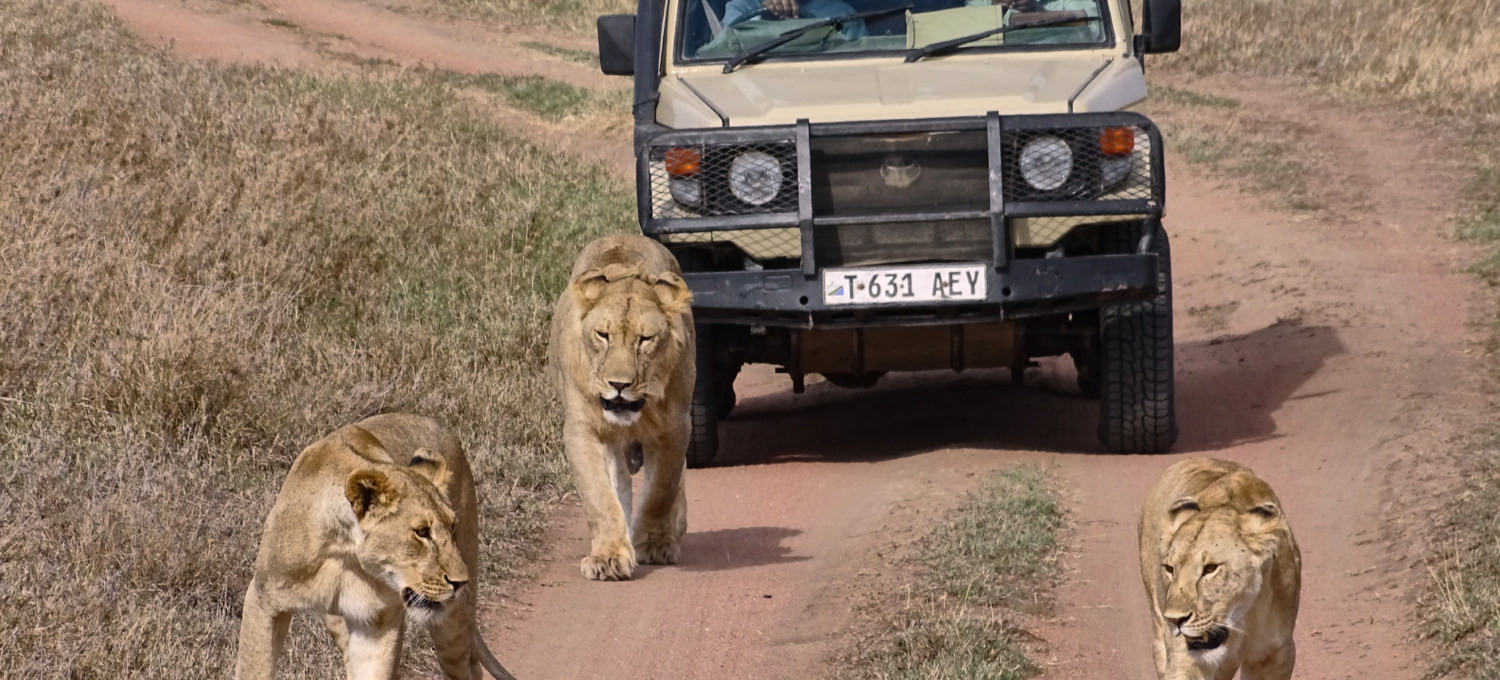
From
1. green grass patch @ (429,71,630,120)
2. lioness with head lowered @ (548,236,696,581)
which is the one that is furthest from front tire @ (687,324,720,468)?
green grass patch @ (429,71,630,120)

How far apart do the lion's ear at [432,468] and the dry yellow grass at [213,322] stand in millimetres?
844

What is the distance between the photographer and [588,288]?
20.1ft

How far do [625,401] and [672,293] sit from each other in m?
0.45

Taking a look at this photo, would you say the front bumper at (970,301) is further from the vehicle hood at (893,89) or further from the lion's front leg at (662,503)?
the lion's front leg at (662,503)

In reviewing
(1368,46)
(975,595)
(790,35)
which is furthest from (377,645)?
(1368,46)

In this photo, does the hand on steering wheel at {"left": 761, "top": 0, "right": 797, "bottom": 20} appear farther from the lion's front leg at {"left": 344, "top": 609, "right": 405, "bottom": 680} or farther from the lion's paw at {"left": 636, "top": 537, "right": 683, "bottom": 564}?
the lion's front leg at {"left": 344, "top": 609, "right": 405, "bottom": 680}

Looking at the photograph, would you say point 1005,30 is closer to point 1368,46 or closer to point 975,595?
point 975,595

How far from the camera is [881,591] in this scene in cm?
580

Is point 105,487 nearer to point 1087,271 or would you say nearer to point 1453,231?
point 1087,271

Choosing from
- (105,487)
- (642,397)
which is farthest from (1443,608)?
(105,487)

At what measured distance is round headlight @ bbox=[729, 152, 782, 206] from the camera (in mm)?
7379

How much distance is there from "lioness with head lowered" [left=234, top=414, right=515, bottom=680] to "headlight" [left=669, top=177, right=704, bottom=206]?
3.25 m

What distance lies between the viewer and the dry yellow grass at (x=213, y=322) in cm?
516

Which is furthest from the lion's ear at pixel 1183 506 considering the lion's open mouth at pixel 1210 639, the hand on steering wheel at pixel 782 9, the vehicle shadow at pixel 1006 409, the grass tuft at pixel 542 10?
the grass tuft at pixel 542 10
